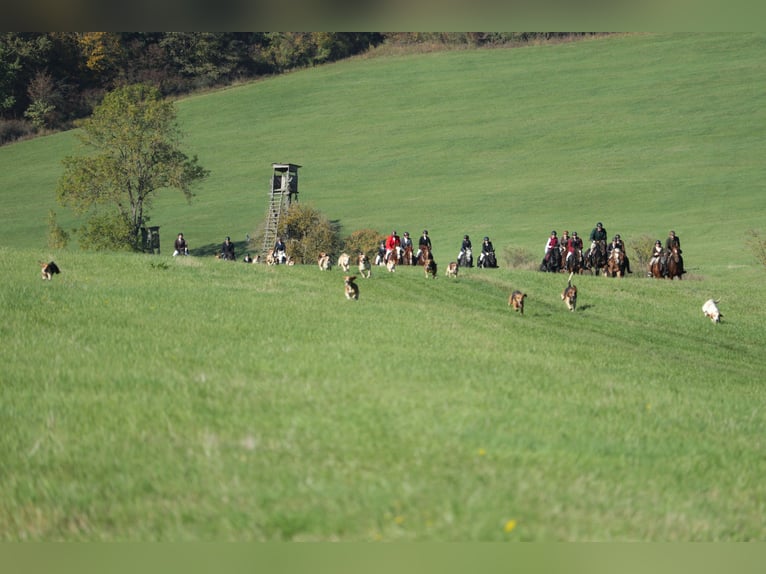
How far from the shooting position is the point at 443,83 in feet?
376

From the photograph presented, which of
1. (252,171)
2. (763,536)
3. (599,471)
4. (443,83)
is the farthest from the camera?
(443,83)

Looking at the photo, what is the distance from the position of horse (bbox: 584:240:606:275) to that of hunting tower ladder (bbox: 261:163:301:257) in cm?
3068

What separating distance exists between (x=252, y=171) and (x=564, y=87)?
39764mm

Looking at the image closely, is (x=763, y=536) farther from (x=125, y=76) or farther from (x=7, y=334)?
(x=125, y=76)

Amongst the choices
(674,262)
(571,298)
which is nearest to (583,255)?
(674,262)

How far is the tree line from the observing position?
10600 centimetres

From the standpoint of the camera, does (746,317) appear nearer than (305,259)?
Yes

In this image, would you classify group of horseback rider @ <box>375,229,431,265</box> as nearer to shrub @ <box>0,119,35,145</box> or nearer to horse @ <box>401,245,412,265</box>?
horse @ <box>401,245,412,265</box>

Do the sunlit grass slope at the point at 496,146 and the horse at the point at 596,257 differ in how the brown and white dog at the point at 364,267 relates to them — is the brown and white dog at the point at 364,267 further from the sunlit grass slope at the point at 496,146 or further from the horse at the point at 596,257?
the sunlit grass slope at the point at 496,146

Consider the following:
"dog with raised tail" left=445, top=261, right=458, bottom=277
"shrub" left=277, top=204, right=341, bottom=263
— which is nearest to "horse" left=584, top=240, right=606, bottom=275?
"dog with raised tail" left=445, top=261, right=458, bottom=277

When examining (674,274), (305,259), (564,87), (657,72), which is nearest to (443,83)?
(564,87)

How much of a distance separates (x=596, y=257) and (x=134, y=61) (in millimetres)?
84299

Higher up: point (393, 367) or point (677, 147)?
point (677, 147)

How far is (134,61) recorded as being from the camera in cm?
11312
